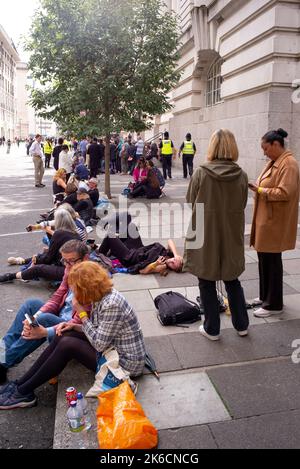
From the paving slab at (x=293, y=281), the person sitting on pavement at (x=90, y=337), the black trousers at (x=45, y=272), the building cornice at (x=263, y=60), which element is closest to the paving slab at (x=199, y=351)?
the person sitting on pavement at (x=90, y=337)

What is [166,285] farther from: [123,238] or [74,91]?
[74,91]

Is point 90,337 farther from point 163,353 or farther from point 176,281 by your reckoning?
point 176,281

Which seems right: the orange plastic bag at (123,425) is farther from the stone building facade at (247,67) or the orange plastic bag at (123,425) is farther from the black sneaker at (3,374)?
the stone building facade at (247,67)

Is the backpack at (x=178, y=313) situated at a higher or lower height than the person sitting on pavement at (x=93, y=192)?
lower

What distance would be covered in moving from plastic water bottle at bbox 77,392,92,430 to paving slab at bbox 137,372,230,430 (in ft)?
1.29

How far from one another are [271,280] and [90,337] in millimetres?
2108

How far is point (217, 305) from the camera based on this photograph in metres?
3.91

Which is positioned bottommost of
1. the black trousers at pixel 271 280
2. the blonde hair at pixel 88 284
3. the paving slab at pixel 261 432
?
the paving slab at pixel 261 432

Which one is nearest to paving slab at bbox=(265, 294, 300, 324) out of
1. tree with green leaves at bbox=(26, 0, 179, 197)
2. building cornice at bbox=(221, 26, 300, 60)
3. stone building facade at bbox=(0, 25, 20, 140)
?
building cornice at bbox=(221, 26, 300, 60)

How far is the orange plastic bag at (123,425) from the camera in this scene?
254 cm

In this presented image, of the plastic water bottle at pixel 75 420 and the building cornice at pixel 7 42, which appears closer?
the plastic water bottle at pixel 75 420

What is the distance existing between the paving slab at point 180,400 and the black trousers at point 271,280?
139cm

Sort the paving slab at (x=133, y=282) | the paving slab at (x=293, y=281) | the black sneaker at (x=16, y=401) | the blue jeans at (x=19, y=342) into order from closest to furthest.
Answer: the black sneaker at (x=16, y=401) < the blue jeans at (x=19, y=342) < the paving slab at (x=293, y=281) < the paving slab at (x=133, y=282)
